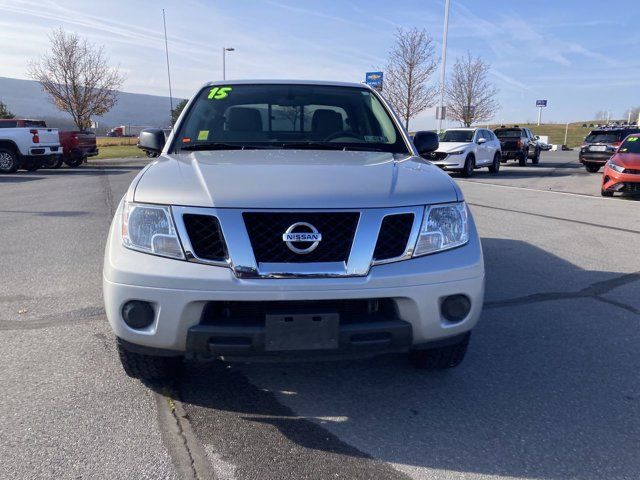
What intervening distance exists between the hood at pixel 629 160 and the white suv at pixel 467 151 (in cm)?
586

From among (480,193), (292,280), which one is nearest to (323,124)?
(292,280)

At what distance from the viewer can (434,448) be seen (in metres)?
2.48

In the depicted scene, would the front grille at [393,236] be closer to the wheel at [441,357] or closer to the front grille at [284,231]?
the front grille at [284,231]

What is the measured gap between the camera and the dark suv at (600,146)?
2027 centimetres

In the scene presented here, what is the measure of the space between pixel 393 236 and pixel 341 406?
3.19 feet

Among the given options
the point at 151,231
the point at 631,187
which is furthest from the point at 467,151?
the point at 151,231

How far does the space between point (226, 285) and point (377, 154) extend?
1.61 metres

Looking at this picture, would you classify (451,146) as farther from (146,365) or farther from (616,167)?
(146,365)

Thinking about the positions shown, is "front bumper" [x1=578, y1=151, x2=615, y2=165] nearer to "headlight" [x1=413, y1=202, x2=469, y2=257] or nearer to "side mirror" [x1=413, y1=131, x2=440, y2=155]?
"side mirror" [x1=413, y1=131, x2=440, y2=155]

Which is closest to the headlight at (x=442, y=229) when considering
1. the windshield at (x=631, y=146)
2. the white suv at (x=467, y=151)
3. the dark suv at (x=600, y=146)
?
the windshield at (x=631, y=146)

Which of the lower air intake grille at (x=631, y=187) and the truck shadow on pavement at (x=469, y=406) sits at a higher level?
the lower air intake grille at (x=631, y=187)

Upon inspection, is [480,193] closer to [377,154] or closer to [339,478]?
[377,154]

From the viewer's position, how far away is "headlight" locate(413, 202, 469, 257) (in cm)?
261

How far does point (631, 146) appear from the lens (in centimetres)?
1214
